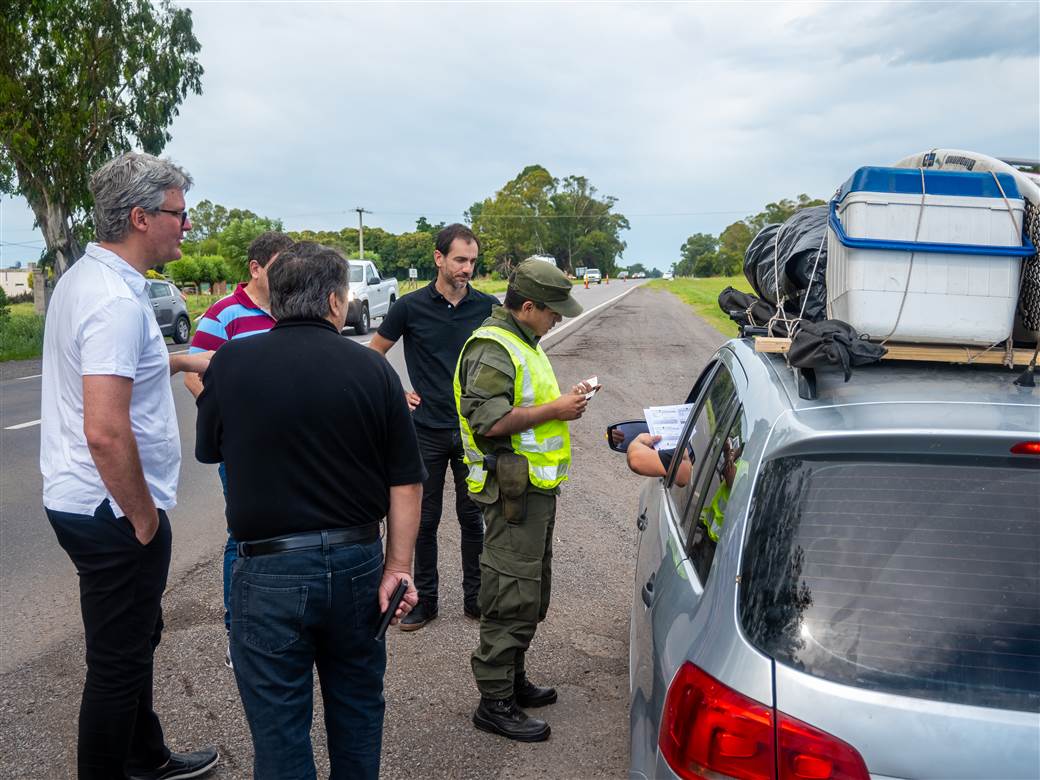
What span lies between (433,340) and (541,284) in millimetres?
1284

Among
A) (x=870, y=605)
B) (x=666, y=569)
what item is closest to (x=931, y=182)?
(x=666, y=569)

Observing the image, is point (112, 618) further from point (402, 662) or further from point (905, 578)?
point (905, 578)

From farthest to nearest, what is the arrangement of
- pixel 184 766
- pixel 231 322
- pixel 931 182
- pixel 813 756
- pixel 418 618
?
pixel 418 618, pixel 231 322, pixel 184 766, pixel 931 182, pixel 813 756

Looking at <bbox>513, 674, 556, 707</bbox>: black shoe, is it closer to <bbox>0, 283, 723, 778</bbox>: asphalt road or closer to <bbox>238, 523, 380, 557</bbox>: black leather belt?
<bbox>0, 283, 723, 778</bbox>: asphalt road

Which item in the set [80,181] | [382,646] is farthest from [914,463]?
[80,181]

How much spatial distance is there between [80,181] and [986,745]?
27151mm

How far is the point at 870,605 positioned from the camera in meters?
1.79

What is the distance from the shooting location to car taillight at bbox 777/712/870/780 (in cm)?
164

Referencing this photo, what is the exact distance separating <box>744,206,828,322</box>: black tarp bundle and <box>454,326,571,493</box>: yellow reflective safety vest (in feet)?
3.09

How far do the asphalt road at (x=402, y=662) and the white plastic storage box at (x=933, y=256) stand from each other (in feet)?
6.32

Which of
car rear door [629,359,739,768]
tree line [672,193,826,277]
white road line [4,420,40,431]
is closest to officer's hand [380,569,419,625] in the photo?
car rear door [629,359,739,768]

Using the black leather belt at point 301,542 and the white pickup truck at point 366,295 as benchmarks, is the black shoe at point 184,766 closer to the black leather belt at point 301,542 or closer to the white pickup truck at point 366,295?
the black leather belt at point 301,542

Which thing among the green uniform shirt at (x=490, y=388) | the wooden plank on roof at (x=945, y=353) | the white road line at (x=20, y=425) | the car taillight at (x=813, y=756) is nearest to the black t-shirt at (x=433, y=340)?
the green uniform shirt at (x=490, y=388)

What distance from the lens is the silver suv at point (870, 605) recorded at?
1.65 metres
